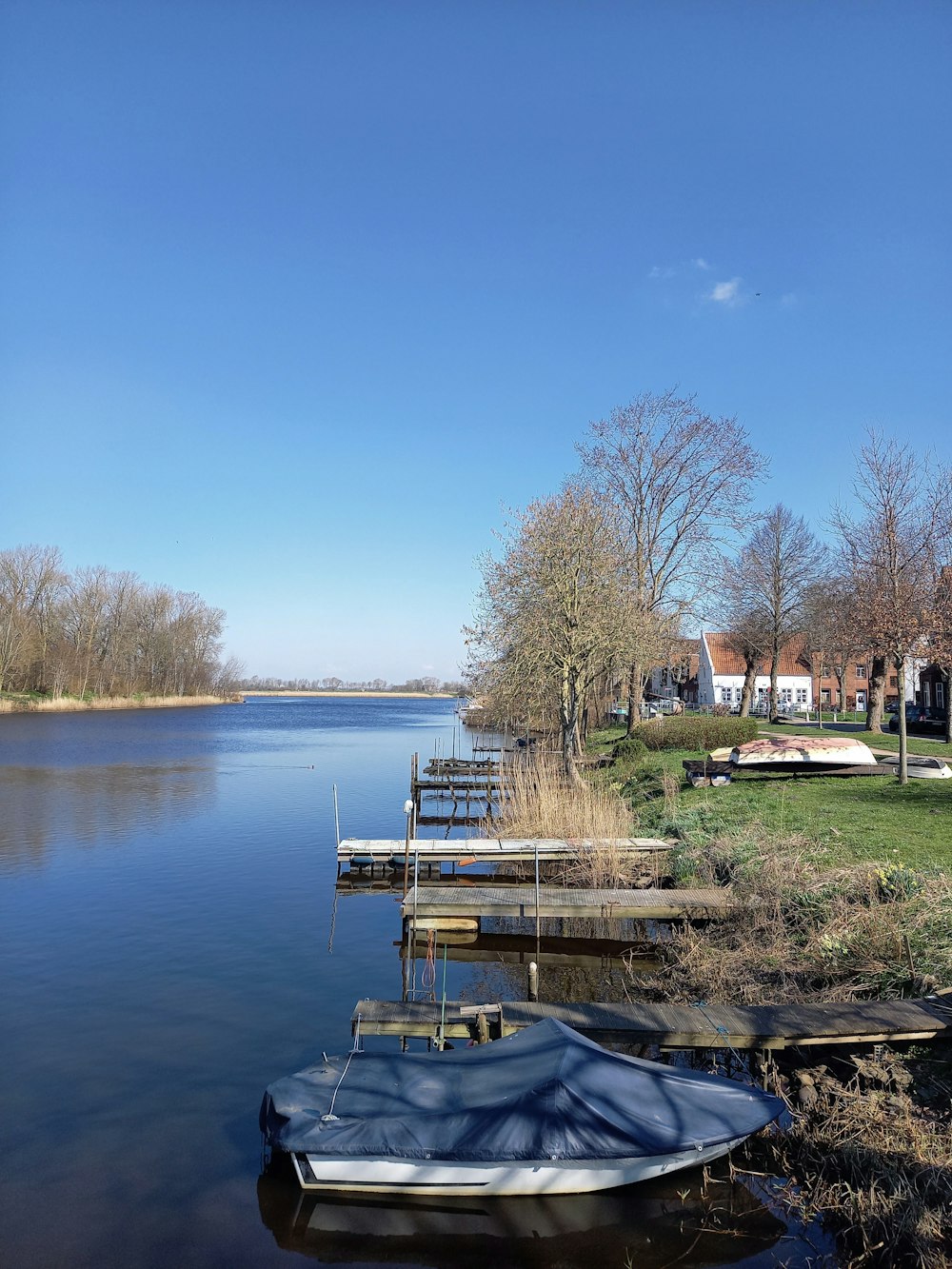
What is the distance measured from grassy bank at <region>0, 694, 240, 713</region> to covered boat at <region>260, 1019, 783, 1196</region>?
73.9m

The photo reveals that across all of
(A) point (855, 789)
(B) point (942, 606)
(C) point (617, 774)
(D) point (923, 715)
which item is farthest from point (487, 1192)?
(D) point (923, 715)

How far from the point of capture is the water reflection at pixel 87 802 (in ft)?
69.7

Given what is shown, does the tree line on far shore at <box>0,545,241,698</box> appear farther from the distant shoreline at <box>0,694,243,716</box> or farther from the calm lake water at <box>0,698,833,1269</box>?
the calm lake water at <box>0,698,833,1269</box>

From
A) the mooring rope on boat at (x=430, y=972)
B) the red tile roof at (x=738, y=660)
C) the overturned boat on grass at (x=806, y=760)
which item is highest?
the red tile roof at (x=738, y=660)

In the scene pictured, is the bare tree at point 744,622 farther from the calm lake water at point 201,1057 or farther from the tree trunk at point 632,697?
the calm lake water at point 201,1057

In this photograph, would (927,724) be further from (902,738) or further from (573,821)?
(573,821)

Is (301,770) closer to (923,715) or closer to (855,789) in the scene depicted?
(855,789)

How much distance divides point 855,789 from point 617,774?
9539 mm

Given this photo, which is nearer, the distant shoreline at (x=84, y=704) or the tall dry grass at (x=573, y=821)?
the tall dry grass at (x=573, y=821)

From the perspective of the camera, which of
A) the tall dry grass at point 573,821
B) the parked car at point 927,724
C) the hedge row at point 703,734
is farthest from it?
the parked car at point 927,724

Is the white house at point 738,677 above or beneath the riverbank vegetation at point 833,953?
above

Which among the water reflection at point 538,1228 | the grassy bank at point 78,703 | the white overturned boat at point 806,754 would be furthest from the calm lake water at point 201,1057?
the grassy bank at point 78,703

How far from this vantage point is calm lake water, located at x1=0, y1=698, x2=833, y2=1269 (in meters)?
6.14

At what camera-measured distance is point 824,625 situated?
4934 cm
